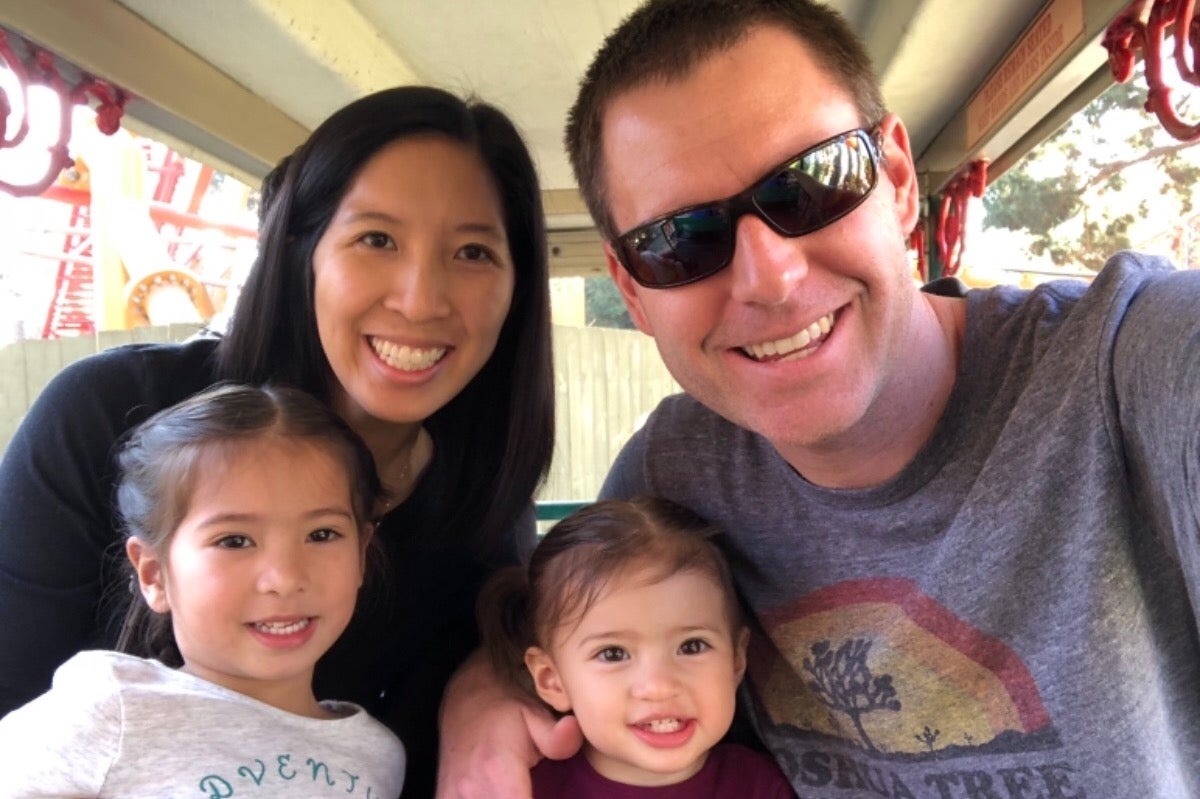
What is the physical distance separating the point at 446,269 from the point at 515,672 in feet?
2.68

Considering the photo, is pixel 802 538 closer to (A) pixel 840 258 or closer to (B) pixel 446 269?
(A) pixel 840 258

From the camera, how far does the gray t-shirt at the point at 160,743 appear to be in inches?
50.9

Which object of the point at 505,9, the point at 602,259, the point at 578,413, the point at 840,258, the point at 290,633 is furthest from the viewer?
the point at 578,413

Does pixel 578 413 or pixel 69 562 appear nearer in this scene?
pixel 69 562

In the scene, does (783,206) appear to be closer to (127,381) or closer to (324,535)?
(324,535)

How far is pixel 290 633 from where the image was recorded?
4.94ft

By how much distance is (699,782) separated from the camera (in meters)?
1.63

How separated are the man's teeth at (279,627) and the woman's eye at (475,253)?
79cm

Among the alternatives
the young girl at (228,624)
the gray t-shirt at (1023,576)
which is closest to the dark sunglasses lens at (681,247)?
the gray t-shirt at (1023,576)

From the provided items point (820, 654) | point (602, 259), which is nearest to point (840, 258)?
point (820, 654)

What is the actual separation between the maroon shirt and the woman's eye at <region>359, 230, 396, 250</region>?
1.04 meters

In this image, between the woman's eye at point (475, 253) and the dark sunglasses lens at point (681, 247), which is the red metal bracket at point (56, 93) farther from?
the dark sunglasses lens at point (681, 247)

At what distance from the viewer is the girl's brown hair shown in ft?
5.34

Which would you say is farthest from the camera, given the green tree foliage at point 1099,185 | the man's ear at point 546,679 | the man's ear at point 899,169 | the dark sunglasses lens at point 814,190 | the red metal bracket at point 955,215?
the red metal bracket at point 955,215
